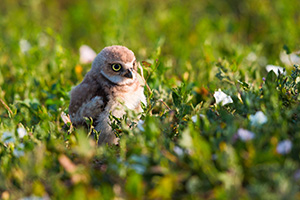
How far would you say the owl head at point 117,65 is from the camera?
12.1ft

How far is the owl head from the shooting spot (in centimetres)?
370

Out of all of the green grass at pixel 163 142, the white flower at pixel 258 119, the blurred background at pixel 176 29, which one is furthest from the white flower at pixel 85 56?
the white flower at pixel 258 119

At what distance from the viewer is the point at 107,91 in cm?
379

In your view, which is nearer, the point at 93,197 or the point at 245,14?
the point at 93,197

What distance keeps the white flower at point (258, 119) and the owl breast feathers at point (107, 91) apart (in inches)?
52.4

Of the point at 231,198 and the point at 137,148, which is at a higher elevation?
the point at 137,148

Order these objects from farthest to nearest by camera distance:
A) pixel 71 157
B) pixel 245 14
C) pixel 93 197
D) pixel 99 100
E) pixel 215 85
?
1. pixel 245 14
2. pixel 215 85
3. pixel 99 100
4. pixel 71 157
5. pixel 93 197

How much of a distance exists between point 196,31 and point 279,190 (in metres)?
5.14

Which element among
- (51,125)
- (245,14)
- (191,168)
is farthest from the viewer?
(245,14)

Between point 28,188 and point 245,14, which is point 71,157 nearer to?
point 28,188

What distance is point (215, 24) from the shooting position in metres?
6.63

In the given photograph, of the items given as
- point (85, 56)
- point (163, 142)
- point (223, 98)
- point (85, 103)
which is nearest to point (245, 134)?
point (163, 142)

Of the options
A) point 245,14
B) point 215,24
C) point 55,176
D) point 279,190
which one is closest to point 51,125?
point 55,176

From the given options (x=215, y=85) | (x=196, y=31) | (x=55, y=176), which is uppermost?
(x=196, y=31)
